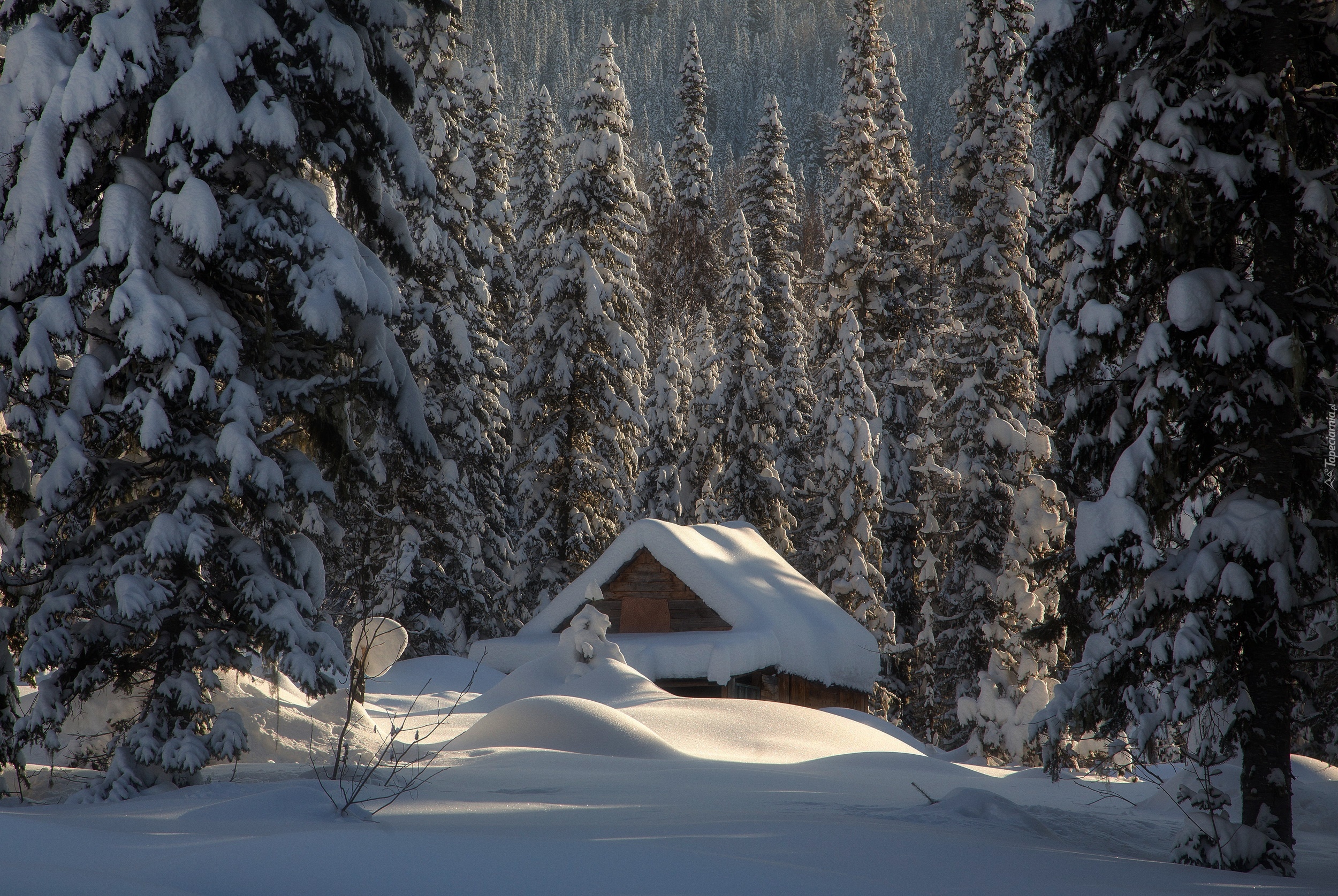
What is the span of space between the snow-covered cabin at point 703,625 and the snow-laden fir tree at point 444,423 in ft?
8.63

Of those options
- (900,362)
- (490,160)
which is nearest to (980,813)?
(900,362)

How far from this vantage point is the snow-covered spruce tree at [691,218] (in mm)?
45844

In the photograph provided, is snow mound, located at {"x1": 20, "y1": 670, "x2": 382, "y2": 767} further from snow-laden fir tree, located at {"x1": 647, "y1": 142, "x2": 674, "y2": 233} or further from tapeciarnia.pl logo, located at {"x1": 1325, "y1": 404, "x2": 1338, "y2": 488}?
snow-laden fir tree, located at {"x1": 647, "y1": 142, "x2": 674, "y2": 233}

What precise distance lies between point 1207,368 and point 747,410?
25127mm

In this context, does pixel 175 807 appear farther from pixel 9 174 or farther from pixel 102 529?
pixel 9 174

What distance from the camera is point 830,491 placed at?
2928 cm

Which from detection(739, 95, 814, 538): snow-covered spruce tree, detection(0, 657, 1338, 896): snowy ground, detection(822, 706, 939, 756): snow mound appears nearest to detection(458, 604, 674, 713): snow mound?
detection(0, 657, 1338, 896): snowy ground

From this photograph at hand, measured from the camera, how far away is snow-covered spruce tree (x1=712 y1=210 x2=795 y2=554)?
32.3 metres

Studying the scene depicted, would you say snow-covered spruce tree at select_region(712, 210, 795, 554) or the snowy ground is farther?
snow-covered spruce tree at select_region(712, 210, 795, 554)

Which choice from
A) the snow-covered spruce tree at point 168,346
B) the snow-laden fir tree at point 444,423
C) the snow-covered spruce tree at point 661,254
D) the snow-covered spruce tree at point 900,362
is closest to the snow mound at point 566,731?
the snow-covered spruce tree at point 168,346

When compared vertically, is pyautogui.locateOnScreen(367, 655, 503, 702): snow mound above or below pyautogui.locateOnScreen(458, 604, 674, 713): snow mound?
below

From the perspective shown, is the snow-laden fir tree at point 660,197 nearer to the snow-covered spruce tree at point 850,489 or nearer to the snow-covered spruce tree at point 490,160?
the snow-covered spruce tree at point 490,160

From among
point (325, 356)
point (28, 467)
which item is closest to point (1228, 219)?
point (325, 356)

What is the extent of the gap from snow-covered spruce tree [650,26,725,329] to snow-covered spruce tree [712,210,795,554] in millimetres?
14173
